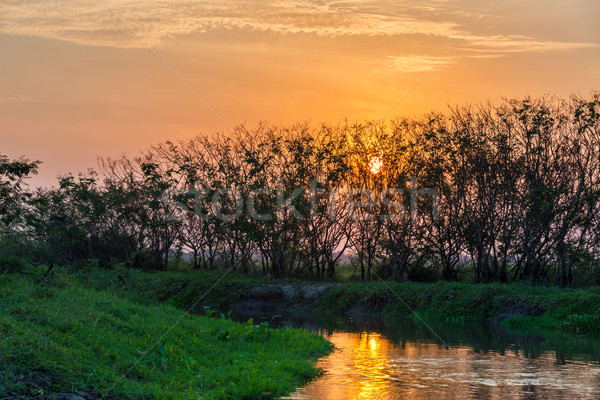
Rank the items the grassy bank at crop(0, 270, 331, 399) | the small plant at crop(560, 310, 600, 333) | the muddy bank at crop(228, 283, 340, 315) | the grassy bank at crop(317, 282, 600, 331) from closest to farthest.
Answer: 1. the grassy bank at crop(0, 270, 331, 399)
2. the small plant at crop(560, 310, 600, 333)
3. the grassy bank at crop(317, 282, 600, 331)
4. the muddy bank at crop(228, 283, 340, 315)

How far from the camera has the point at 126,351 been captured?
12.6m

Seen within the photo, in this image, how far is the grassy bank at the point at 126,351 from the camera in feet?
33.8

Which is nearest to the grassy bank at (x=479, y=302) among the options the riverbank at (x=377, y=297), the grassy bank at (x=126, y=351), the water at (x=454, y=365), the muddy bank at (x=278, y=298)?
the riverbank at (x=377, y=297)

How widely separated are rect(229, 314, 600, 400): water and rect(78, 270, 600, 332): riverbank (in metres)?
2.31

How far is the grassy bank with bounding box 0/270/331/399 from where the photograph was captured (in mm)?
10305

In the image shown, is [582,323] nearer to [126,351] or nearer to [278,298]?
[278,298]

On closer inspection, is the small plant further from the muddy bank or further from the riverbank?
the muddy bank

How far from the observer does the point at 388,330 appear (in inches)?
910

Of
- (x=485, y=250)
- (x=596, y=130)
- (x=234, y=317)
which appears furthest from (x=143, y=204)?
(x=596, y=130)

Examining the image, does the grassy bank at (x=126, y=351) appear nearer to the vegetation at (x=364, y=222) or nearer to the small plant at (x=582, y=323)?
the vegetation at (x=364, y=222)

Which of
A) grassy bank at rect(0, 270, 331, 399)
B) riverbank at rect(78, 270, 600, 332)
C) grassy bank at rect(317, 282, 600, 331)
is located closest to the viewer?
grassy bank at rect(0, 270, 331, 399)

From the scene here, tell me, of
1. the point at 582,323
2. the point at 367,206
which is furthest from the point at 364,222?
the point at 582,323

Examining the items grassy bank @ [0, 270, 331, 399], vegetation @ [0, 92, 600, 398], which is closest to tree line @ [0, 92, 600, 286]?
vegetation @ [0, 92, 600, 398]

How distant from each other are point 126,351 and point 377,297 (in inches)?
718
